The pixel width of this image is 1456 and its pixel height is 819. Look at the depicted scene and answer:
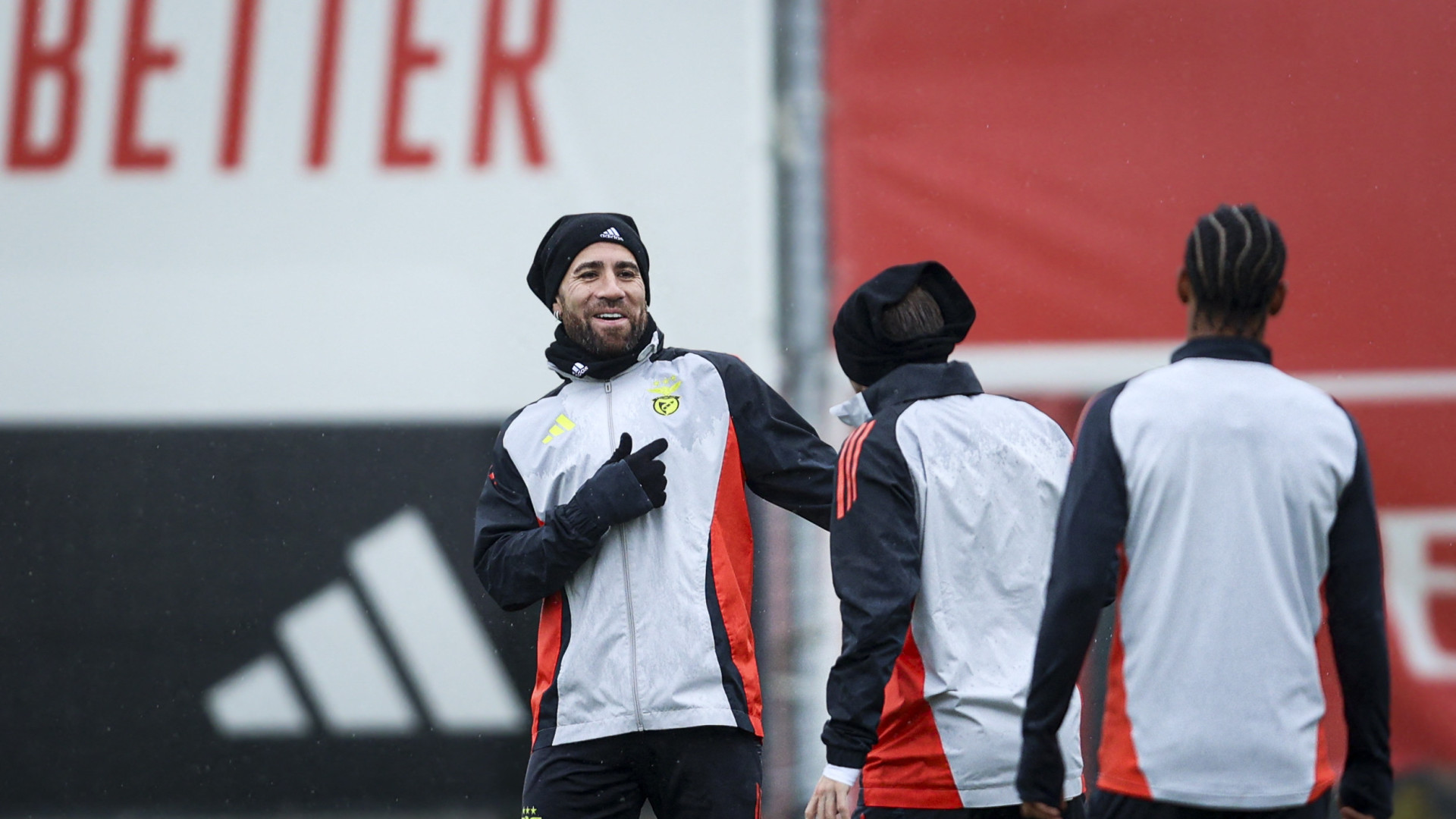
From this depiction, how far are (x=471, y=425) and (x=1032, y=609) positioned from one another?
1686 mm

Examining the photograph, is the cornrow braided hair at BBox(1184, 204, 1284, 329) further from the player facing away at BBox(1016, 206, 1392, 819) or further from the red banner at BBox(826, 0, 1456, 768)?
the red banner at BBox(826, 0, 1456, 768)

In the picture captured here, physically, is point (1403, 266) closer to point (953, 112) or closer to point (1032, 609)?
point (953, 112)

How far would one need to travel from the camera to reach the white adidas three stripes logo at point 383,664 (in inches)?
128

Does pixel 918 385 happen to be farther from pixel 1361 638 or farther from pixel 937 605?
pixel 1361 638

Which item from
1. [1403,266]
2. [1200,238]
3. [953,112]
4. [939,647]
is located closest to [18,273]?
[953,112]

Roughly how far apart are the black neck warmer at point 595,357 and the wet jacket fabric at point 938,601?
0.63 m

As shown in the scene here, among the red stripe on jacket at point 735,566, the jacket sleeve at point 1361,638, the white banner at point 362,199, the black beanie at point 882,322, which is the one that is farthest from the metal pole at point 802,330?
the jacket sleeve at point 1361,638

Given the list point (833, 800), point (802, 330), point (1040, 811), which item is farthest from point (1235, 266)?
point (802, 330)

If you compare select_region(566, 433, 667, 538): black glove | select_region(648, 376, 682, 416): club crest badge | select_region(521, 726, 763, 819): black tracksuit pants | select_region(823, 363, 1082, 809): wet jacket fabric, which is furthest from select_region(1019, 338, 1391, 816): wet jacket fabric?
select_region(648, 376, 682, 416): club crest badge

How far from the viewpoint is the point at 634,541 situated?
2.40 m

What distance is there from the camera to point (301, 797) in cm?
326

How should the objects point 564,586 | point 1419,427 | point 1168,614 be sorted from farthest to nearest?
1. point 1419,427
2. point 564,586
3. point 1168,614

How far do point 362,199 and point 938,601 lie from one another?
1945 millimetres

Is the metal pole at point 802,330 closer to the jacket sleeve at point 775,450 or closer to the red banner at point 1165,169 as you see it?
the red banner at point 1165,169
